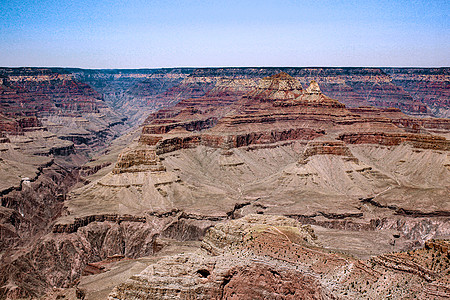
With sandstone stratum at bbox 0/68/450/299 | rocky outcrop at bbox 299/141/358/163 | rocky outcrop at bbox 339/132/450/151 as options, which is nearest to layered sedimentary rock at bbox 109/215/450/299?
sandstone stratum at bbox 0/68/450/299

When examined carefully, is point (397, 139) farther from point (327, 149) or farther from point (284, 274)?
point (284, 274)

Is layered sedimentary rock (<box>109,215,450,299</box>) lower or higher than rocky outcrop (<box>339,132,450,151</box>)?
higher

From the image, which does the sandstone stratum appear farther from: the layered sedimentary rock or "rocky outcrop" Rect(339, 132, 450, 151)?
"rocky outcrop" Rect(339, 132, 450, 151)

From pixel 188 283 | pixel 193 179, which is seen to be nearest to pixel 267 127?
pixel 193 179

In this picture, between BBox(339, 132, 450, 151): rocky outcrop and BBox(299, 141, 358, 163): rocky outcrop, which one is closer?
BBox(299, 141, 358, 163): rocky outcrop

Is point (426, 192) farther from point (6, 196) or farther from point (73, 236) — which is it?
point (6, 196)

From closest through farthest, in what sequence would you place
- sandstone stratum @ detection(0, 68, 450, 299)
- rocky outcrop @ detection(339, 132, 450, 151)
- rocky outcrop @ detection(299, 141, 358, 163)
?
sandstone stratum @ detection(0, 68, 450, 299), rocky outcrop @ detection(299, 141, 358, 163), rocky outcrop @ detection(339, 132, 450, 151)

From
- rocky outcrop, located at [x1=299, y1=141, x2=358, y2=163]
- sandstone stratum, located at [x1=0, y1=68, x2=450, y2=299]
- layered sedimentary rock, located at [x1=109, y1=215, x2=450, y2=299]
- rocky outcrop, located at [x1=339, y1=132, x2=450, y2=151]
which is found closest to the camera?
layered sedimentary rock, located at [x1=109, y1=215, x2=450, y2=299]

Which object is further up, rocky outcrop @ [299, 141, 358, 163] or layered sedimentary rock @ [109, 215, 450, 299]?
layered sedimentary rock @ [109, 215, 450, 299]

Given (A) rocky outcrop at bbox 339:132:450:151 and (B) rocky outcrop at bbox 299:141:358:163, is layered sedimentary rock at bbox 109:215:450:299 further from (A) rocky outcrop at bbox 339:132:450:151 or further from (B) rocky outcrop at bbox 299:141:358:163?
(A) rocky outcrop at bbox 339:132:450:151
